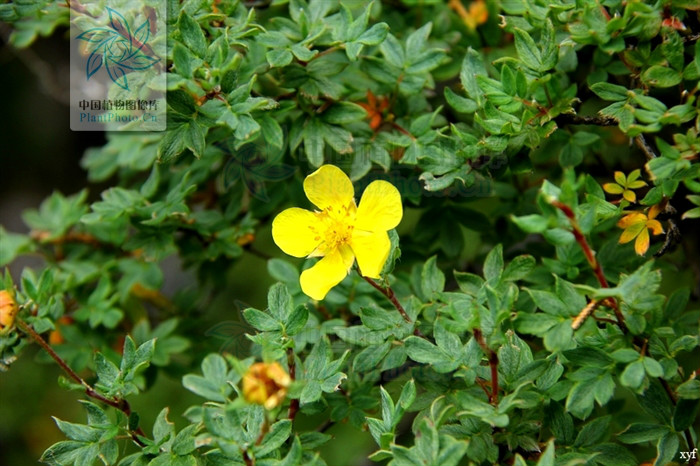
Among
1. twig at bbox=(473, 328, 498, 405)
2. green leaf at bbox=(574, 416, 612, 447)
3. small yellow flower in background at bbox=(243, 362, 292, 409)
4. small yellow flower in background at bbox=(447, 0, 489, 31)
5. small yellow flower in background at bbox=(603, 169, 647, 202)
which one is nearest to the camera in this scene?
small yellow flower in background at bbox=(243, 362, 292, 409)

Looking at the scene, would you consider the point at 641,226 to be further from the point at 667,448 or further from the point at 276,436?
the point at 276,436

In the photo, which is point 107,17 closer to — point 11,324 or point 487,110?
point 11,324

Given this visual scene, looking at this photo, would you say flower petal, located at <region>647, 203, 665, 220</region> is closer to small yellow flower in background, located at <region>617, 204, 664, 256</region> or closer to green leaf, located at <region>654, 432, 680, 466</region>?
small yellow flower in background, located at <region>617, 204, 664, 256</region>

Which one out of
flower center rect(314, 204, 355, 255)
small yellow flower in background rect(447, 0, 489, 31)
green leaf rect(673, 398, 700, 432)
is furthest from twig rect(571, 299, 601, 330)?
small yellow flower in background rect(447, 0, 489, 31)

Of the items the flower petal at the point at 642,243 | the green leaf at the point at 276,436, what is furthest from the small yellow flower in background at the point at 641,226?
the green leaf at the point at 276,436

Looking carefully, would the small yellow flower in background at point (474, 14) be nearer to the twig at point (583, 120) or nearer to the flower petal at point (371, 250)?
the twig at point (583, 120)

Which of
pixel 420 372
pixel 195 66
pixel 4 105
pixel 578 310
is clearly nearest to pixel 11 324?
pixel 195 66
